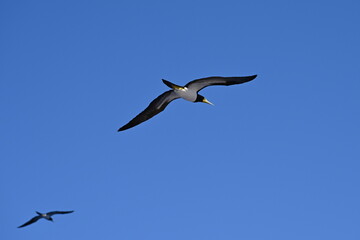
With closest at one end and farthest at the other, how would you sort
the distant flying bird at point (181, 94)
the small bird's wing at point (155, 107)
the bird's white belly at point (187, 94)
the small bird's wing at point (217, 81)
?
the small bird's wing at point (217, 81)
the distant flying bird at point (181, 94)
the bird's white belly at point (187, 94)
the small bird's wing at point (155, 107)

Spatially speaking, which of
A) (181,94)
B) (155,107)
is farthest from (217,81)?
(155,107)

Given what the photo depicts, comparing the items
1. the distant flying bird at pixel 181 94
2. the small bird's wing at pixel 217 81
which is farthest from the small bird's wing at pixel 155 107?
the small bird's wing at pixel 217 81

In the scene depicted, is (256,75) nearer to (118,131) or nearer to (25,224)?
(118,131)

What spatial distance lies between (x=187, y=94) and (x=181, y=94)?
17.2 inches

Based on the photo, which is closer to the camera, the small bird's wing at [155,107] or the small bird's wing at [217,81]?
the small bird's wing at [217,81]

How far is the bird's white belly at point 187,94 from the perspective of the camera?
35.6 metres

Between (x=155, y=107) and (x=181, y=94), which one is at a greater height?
(x=181, y=94)

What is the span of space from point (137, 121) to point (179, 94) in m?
3.56

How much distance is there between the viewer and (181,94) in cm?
3628

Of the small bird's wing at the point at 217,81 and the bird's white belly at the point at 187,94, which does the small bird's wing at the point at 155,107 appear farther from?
the small bird's wing at the point at 217,81

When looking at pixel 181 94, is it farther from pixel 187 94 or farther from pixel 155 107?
pixel 155 107

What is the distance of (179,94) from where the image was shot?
3641 centimetres

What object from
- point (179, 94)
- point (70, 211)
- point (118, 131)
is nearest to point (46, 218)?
point (70, 211)

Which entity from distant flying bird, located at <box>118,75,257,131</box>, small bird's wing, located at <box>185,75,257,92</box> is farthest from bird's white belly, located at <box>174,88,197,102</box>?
small bird's wing, located at <box>185,75,257,92</box>
